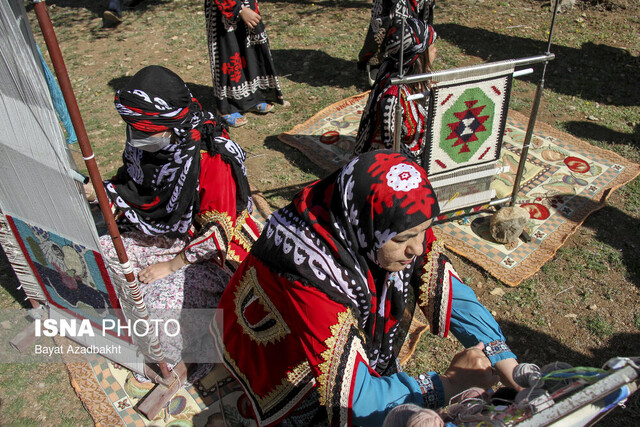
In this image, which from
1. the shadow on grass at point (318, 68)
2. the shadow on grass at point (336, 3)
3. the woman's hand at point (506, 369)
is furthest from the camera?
the shadow on grass at point (336, 3)

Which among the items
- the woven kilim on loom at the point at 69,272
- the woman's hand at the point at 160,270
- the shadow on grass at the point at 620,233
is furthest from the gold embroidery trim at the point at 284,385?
the shadow on grass at the point at 620,233

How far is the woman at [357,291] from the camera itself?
5.41 ft

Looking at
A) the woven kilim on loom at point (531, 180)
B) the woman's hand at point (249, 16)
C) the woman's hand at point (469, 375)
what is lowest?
the woven kilim on loom at point (531, 180)

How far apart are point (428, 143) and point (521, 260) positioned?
1.27 meters

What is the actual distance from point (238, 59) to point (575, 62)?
4.52 meters

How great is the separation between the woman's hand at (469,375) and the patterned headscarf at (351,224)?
396 mm

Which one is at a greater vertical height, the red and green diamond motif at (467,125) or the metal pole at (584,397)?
the metal pole at (584,397)

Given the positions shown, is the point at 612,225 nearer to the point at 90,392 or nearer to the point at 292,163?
the point at 292,163

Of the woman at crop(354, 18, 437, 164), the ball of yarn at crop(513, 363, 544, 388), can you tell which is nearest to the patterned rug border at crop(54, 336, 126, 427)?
the ball of yarn at crop(513, 363, 544, 388)

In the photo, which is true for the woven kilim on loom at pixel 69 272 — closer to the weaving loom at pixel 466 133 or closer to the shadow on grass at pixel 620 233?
the weaving loom at pixel 466 133

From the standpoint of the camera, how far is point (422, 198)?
162 cm

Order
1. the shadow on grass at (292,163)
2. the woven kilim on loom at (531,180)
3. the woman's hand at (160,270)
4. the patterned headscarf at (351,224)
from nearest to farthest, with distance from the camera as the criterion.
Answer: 1. the patterned headscarf at (351,224)
2. the woman's hand at (160,270)
3. the woven kilim on loom at (531,180)
4. the shadow on grass at (292,163)

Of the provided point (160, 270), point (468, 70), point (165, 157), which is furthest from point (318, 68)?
point (160, 270)

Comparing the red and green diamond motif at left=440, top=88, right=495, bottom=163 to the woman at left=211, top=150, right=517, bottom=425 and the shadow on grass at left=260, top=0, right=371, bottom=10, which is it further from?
the shadow on grass at left=260, top=0, right=371, bottom=10
